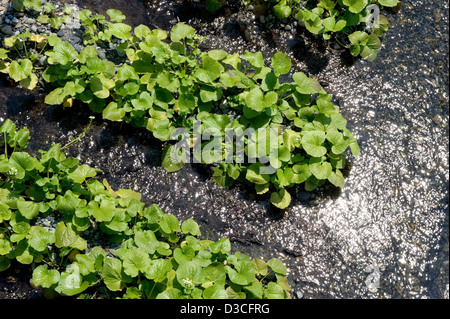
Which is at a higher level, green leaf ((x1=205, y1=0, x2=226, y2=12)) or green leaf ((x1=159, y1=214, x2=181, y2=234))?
green leaf ((x1=205, y1=0, x2=226, y2=12))

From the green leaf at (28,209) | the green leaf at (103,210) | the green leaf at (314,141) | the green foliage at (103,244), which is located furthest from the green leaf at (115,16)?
the green leaf at (314,141)

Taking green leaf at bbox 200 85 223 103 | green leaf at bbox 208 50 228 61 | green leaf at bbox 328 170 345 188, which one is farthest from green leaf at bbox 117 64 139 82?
green leaf at bbox 328 170 345 188

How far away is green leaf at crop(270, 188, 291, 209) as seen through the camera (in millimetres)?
4164

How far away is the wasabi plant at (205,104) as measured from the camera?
4.16 m

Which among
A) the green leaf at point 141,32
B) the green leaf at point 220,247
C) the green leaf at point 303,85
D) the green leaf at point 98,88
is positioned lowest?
the green leaf at point 220,247

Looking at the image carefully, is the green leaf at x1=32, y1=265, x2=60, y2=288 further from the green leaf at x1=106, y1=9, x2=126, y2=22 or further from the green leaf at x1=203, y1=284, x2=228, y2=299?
the green leaf at x1=106, y1=9, x2=126, y2=22

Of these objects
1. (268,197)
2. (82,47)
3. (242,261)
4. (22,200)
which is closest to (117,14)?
(82,47)

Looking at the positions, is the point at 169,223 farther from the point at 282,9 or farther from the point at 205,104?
the point at 282,9

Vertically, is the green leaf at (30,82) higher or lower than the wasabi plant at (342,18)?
lower

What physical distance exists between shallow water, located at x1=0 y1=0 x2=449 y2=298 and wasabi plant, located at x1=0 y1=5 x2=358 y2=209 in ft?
0.64

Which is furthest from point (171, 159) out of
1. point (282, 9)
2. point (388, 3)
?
point (388, 3)

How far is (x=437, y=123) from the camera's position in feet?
16.0

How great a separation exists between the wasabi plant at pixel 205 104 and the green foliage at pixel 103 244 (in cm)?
64

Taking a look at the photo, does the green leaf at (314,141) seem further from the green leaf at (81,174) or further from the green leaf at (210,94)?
the green leaf at (81,174)
